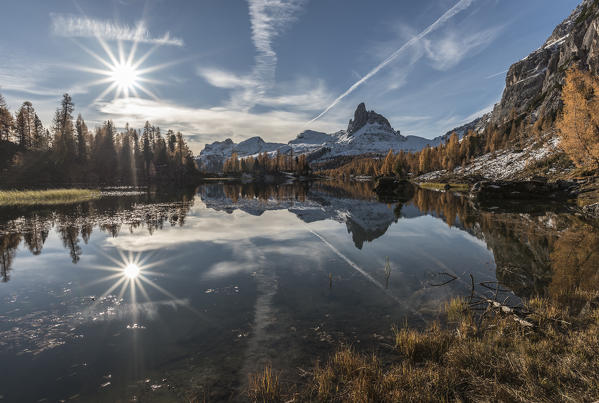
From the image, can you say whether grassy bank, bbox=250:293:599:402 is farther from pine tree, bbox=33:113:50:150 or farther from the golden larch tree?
pine tree, bbox=33:113:50:150

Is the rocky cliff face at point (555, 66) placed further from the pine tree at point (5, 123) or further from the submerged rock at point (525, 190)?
Result: the pine tree at point (5, 123)

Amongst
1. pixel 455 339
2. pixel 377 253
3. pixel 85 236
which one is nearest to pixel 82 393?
pixel 455 339

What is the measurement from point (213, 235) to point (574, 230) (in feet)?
98.2

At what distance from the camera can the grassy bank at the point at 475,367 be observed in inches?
188

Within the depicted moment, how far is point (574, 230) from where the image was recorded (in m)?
20.6

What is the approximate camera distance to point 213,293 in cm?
1080

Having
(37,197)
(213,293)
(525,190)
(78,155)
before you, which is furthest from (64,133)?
(525,190)

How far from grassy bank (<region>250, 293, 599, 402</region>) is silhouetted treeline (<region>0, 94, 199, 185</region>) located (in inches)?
3565

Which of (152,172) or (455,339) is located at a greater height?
(152,172)

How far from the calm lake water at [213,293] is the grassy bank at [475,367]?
74cm

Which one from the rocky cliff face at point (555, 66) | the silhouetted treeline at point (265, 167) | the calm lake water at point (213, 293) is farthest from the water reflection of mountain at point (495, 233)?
the silhouetted treeline at point (265, 167)

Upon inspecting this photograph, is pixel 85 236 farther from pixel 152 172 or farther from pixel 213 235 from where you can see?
pixel 152 172

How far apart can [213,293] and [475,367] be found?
925 cm

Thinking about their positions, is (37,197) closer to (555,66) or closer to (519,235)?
(519,235)
